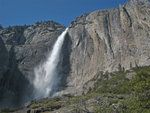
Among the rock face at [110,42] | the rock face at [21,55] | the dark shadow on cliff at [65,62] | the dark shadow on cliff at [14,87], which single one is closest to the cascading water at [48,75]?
the dark shadow on cliff at [65,62]

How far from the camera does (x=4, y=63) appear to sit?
185 feet

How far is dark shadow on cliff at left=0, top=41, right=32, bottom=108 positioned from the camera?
171ft

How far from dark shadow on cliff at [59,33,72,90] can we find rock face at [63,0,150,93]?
43.9 inches

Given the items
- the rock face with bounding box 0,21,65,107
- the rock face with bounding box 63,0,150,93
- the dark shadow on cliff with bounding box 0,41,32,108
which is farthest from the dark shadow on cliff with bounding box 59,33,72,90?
the dark shadow on cliff with bounding box 0,41,32,108

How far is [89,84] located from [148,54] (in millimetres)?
17594

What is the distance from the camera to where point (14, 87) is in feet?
181

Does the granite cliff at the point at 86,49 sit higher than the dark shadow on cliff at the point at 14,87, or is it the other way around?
the granite cliff at the point at 86,49

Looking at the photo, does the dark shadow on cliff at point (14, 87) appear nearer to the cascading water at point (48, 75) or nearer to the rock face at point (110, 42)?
the cascading water at point (48, 75)

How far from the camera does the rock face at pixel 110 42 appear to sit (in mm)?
48281

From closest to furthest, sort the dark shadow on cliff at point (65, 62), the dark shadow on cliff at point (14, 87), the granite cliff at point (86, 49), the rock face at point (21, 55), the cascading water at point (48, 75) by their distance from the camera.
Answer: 1. the granite cliff at point (86, 49)
2. the dark shadow on cliff at point (14, 87)
3. the rock face at point (21, 55)
4. the cascading water at point (48, 75)
5. the dark shadow on cliff at point (65, 62)

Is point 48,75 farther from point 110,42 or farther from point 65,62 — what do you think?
point 110,42

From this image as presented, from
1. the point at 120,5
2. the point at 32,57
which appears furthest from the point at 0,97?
the point at 120,5

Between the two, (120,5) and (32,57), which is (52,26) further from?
(120,5)

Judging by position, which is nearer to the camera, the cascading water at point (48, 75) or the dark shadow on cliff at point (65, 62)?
the cascading water at point (48, 75)
